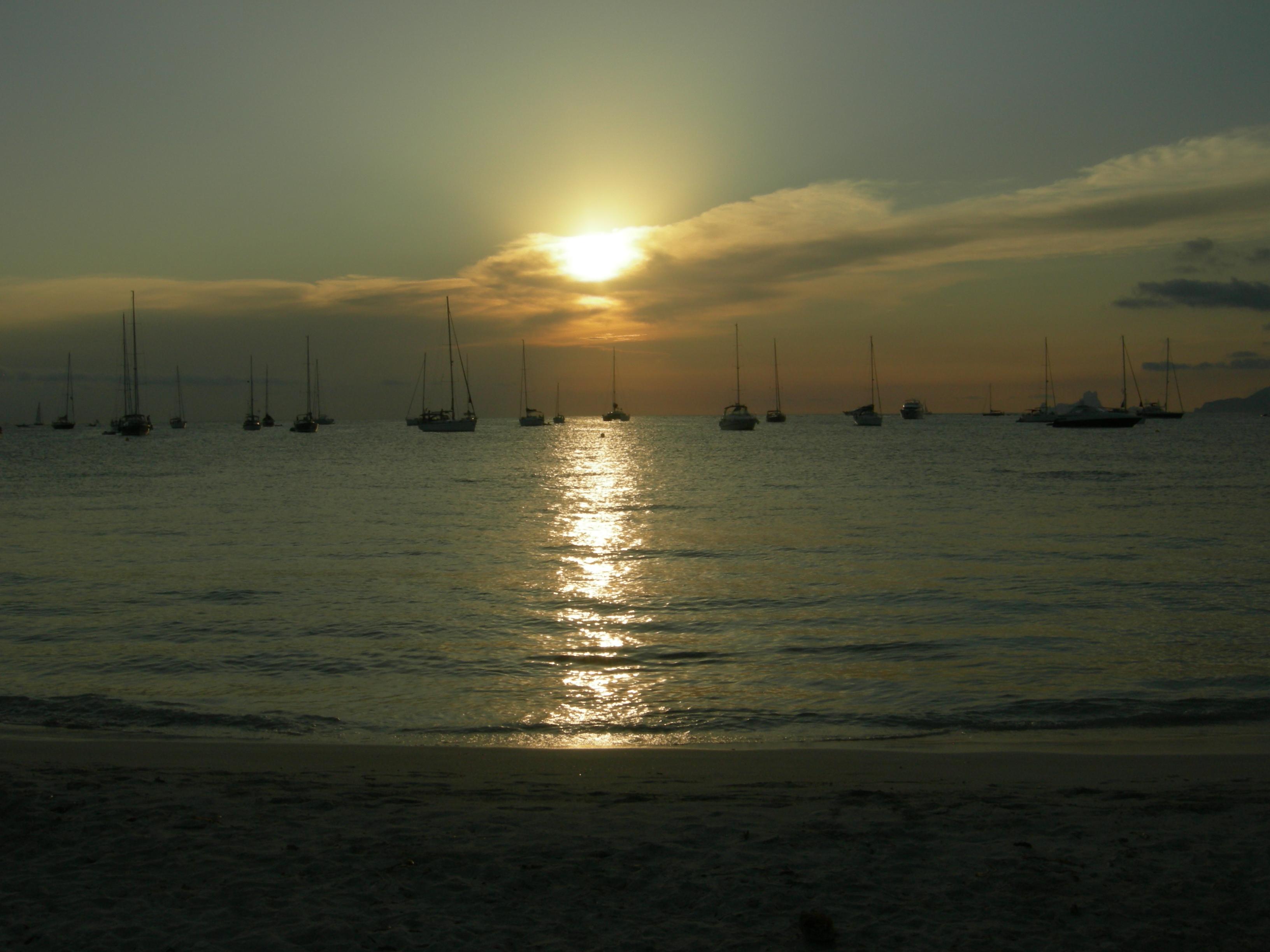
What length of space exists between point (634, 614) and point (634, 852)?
38.5 ft

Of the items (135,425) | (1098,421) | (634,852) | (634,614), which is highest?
(135,425)

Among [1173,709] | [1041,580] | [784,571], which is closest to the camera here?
[1173,709]

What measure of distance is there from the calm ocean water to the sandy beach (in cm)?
189

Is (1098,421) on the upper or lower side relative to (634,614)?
upper

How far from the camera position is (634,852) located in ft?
23.2

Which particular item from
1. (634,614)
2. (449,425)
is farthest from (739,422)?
(634,614)

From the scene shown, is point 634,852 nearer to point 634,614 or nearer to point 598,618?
point 598,618

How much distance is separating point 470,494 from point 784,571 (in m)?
30.3

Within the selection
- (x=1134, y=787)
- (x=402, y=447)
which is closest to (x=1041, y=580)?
(x=1134, y=787)

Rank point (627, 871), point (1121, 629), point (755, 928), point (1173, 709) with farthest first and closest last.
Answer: point (1121, 629) → point (1173, 709) → point (627, 871) → point (755, 928)

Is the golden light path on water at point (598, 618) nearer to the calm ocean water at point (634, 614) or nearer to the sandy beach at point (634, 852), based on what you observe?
the calm ocean water at point (634, 614)

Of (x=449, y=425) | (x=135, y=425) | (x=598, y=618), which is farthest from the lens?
(x=449, y=425)

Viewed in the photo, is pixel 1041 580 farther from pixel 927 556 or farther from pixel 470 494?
pixel 470 494

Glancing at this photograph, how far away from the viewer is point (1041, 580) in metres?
22.5
